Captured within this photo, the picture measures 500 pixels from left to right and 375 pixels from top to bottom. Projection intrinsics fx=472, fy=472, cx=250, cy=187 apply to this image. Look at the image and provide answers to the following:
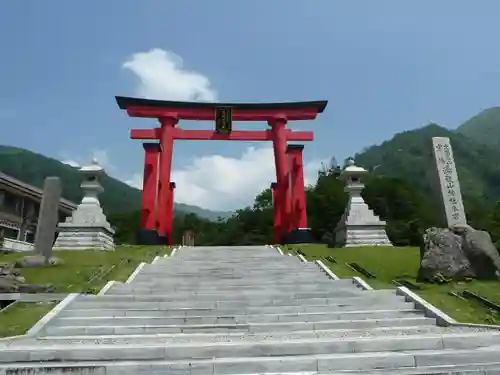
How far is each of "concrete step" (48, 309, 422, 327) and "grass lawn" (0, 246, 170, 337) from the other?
2.19ft

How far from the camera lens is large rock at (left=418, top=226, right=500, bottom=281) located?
432 inches

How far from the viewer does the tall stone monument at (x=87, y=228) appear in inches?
722

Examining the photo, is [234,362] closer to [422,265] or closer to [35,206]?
[422,265]

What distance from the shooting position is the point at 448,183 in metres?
12.8

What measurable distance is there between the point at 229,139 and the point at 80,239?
31.1ft

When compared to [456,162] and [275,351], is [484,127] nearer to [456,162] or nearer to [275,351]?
[456,162]

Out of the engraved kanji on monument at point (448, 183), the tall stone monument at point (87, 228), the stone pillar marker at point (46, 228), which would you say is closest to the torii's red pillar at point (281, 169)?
the tall stone monument at point (87, 228)

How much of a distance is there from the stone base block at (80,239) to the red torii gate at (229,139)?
3.69m

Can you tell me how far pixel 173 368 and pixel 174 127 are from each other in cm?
1961

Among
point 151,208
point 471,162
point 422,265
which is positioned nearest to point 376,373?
point 422,265

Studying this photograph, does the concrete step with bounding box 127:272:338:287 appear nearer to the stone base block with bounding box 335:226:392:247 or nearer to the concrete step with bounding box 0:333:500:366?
the concrete step with bounding box 0:333:500:366

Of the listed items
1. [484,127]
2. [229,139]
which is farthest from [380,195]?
[484,127]

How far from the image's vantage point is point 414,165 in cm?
7281

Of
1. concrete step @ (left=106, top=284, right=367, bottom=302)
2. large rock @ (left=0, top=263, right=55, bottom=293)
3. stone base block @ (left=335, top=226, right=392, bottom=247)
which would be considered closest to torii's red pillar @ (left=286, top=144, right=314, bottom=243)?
stone base block @ (left=335, top=226, right=392, bottom=247)
